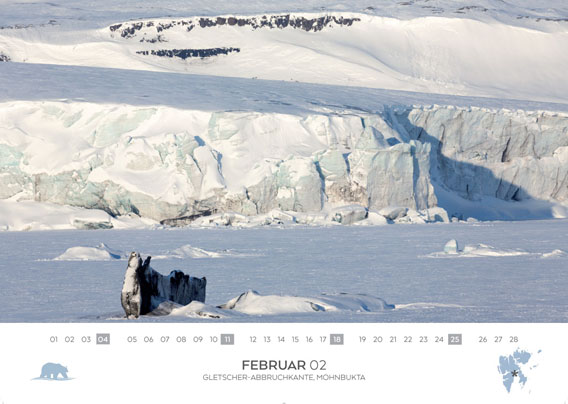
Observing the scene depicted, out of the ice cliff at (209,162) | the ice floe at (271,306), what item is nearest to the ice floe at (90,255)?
the ice floe at (271,306)

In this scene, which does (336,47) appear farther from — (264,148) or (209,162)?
(209,162)

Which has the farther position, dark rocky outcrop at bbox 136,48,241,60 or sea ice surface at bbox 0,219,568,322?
dark rocky outcrop at bbox 136,48,241,60

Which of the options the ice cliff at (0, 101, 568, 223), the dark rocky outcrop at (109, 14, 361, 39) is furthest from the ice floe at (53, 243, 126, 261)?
the dark rocky outcrop at (109, 14, 361, 39)

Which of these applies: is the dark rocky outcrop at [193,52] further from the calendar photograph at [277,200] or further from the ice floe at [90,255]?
the ice floe at [90,255]
